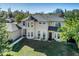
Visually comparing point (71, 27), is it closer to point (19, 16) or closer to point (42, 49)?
point (42, 49)

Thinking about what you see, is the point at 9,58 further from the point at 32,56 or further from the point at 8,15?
the point at 8,15

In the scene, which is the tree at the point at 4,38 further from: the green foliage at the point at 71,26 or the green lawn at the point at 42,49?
the green foliage at the point at 71,26

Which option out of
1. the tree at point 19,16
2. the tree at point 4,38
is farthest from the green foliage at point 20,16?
the tree at point 4,38

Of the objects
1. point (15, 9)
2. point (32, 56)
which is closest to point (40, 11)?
point (15, 9)

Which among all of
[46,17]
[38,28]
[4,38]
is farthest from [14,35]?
[46,17]

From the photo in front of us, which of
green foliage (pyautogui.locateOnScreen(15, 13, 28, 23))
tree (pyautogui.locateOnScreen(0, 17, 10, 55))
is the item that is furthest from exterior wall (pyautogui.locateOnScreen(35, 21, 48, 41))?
tree (pyautogui.locateOnScreen(0, 17, 10, 55))

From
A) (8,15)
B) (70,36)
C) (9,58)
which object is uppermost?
(8,15)
